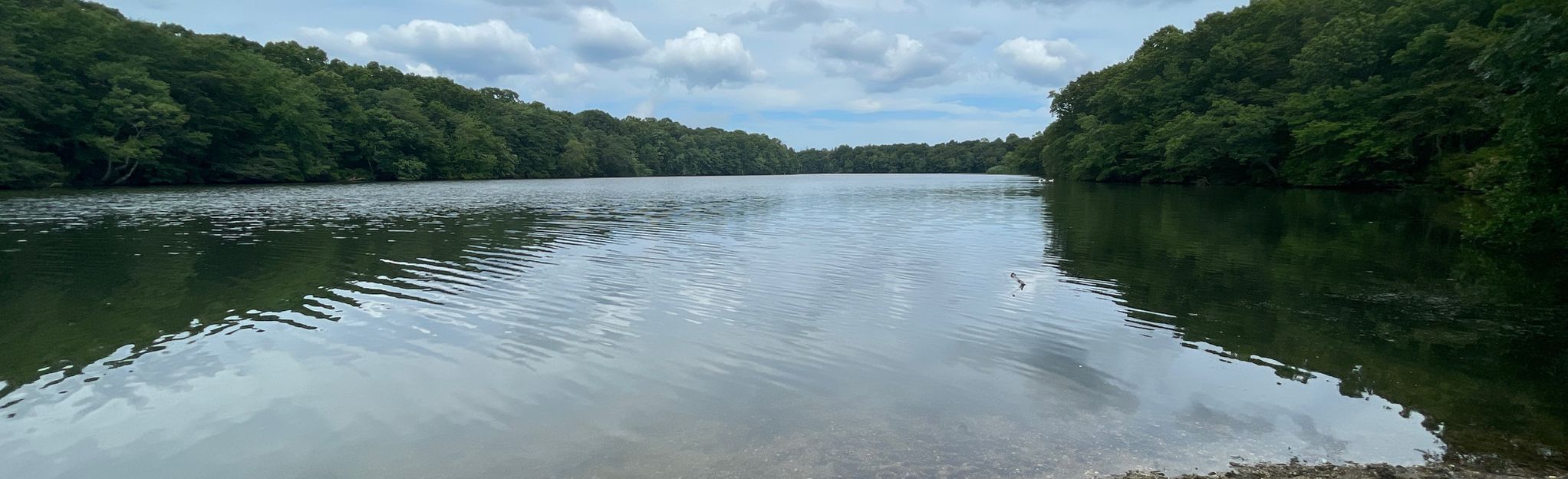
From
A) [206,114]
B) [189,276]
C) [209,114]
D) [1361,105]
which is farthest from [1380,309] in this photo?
[209,114]

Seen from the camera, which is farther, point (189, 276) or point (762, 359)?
point (189, 276)

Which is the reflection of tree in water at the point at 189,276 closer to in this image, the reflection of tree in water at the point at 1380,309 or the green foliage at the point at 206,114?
the reflection of tree in water at the point at 1380,309

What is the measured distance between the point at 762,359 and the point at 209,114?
67.8 metres

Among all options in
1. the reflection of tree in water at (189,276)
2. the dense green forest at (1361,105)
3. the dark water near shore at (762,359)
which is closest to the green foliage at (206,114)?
the reflection of tree in water at (189,276)

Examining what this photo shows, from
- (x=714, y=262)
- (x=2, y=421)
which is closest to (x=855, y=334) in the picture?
(x=714, y=262)

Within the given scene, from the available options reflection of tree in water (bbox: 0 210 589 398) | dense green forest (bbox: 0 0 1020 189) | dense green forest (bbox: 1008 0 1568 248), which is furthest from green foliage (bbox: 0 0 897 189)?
dense green forest (bbox: 1008 0 1568 248)

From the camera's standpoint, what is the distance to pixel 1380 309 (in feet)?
34.0

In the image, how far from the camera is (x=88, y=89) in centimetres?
5012

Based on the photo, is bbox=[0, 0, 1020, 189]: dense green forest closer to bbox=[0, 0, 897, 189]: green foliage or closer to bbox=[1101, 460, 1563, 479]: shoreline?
bbox=[0, 0, 897, 189]: green foliage

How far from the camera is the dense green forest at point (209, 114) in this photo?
47219mm

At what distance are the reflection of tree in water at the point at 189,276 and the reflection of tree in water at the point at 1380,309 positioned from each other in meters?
11.3

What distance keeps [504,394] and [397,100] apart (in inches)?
3590

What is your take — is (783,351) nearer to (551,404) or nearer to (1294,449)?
Answer: (551,404)

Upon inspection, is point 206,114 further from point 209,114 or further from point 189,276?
point 189,276
